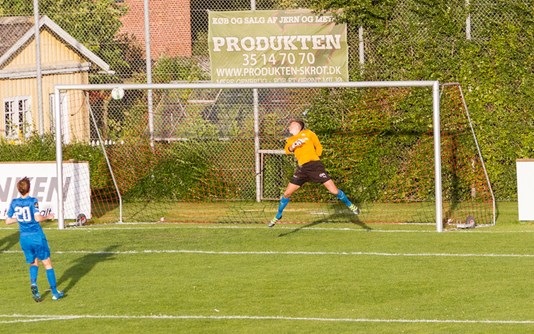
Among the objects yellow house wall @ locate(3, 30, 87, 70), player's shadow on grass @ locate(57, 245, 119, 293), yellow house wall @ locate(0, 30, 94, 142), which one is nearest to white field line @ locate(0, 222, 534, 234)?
player's shadow on grass @ locate(57, 245, 119, 293)

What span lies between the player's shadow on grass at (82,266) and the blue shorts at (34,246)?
3.50 ft

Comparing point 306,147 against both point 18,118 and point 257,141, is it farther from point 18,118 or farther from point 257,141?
point 18,118

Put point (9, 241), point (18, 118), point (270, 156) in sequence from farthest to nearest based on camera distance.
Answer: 1. point (18, 118)
2. point (270, 156)
3. point (9, 241)

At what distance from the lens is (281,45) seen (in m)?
26.0

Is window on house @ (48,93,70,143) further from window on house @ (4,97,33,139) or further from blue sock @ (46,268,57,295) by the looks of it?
blue sock @ (46,268,57,295)

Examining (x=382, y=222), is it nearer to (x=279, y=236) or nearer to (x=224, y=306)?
(x=279, y=236)

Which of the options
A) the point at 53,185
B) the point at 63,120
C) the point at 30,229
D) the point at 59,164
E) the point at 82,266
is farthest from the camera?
the point at 63,120

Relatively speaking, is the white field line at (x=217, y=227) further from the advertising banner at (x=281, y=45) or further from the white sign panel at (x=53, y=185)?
the advertising banner at (x=281, y=45)

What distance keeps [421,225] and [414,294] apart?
703cm

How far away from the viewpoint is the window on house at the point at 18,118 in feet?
90.3

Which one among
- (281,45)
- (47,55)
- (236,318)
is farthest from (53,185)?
(236,318)

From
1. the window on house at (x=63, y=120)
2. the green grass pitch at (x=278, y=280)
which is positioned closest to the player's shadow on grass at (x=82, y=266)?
the green grass pitch at (x=278, y=280)

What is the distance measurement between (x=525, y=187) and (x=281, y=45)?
7.48 m

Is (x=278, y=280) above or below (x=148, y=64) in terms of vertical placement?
below
